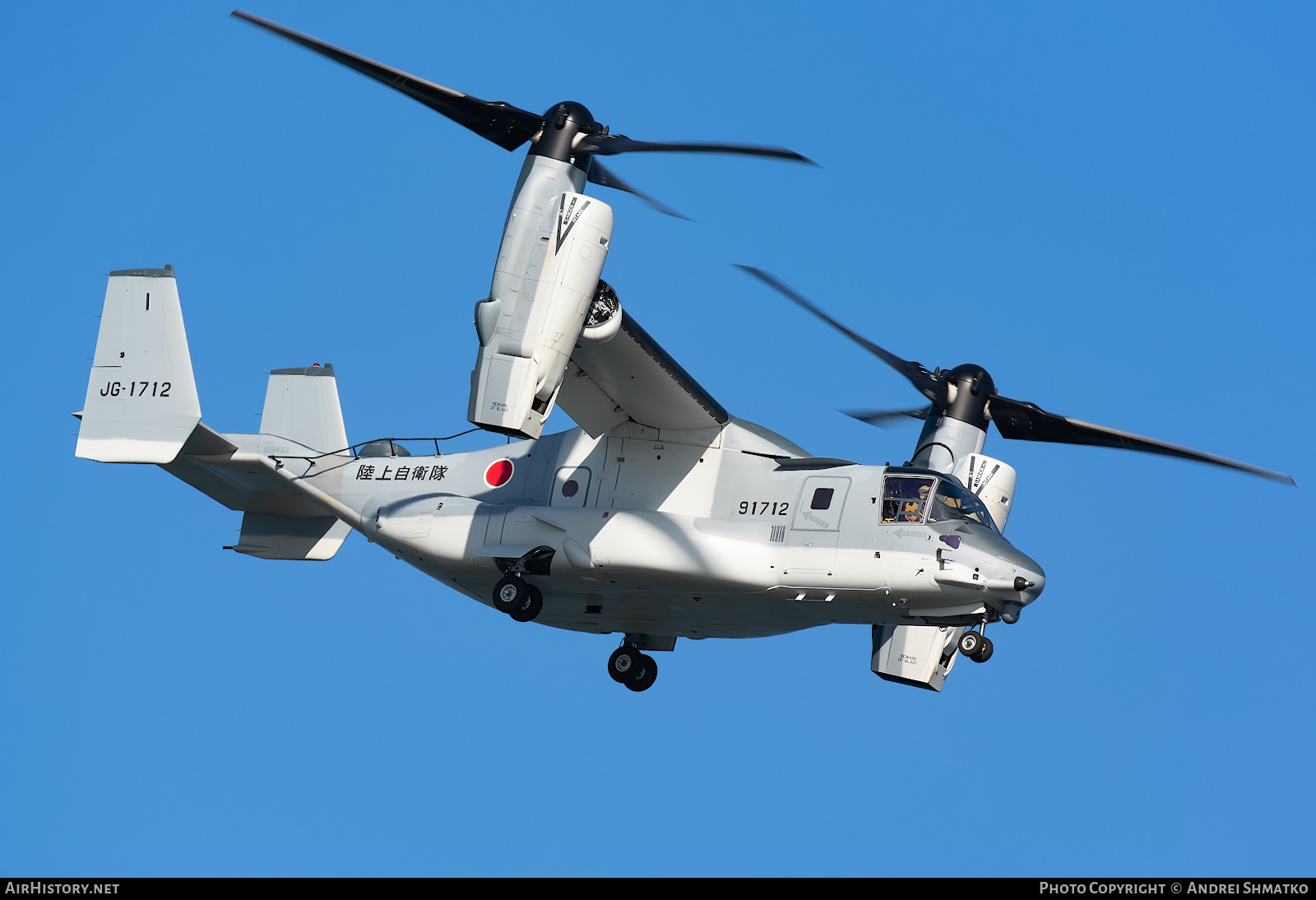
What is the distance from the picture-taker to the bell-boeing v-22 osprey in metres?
17.1

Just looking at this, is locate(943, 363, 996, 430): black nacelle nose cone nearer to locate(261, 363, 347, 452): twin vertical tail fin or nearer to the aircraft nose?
the aircraft nose

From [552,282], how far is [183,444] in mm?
6397

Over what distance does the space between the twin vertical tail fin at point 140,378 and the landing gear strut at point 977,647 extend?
1013 cm

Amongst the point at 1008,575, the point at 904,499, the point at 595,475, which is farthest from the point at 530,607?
the point at 1008,575

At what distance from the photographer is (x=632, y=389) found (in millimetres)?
19734

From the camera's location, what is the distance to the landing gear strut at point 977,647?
743 inches

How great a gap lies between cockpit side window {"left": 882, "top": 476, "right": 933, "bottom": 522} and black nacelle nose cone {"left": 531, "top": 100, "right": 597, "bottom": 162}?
5406 millimetres

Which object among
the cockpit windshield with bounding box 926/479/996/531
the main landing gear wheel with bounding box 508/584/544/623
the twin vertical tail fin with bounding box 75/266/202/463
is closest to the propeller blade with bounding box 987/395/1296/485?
the cockpit windshield with bounding box 926/479/996/531

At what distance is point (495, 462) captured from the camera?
21406 mm

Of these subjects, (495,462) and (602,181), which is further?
(495,462)

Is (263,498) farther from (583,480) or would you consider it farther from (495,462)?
(583,480)

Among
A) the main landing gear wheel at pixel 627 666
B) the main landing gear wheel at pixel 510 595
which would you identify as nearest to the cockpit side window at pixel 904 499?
the main landing gear wheel at pixel 510 595

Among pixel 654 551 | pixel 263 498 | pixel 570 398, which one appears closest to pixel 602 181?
pixel 570 398
